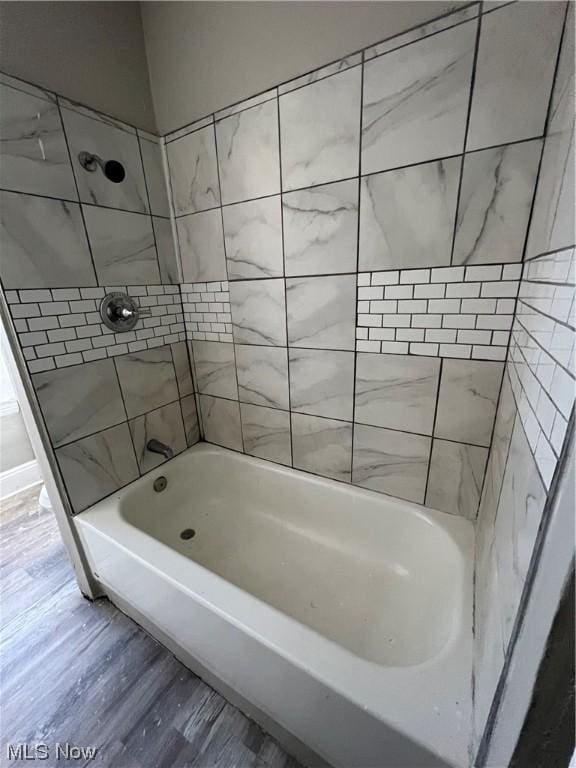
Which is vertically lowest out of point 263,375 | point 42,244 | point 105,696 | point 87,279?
point 105,696

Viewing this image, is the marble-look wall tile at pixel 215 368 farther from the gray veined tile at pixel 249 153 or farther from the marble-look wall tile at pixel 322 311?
the gray veined tile at pixel 249 153

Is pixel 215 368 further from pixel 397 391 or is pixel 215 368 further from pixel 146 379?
pixel 397 391

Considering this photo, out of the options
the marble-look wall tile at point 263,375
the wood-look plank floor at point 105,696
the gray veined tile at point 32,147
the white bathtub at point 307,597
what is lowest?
the wood-look plank floor at point 105,696

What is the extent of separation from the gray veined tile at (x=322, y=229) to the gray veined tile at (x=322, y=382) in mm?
318

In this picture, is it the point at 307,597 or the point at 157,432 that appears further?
the point at 157,432

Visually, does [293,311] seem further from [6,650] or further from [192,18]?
[6,650]

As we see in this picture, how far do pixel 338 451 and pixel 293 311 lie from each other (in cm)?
62

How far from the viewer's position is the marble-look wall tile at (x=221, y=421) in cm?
155

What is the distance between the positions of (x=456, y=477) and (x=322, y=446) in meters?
0.52

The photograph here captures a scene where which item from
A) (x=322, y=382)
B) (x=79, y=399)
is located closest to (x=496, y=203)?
(x=322, y=382)

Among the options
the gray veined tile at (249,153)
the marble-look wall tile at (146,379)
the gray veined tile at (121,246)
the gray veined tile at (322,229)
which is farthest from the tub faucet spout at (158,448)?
the gray veined tile at (249,153)

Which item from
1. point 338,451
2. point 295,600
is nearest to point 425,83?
point 338,451

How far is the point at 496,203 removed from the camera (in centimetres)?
82

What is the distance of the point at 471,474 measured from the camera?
1.04 m
